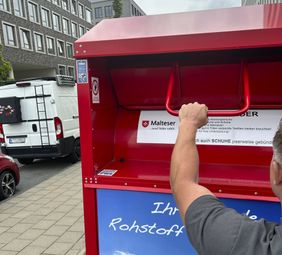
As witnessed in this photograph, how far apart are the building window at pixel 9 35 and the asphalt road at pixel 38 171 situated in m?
21.5

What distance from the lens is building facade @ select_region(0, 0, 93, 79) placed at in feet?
90.5

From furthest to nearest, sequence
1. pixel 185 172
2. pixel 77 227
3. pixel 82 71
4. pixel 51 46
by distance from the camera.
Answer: pixel 51 46
pixel 77 227
pixel 82 71
pixel 185 172

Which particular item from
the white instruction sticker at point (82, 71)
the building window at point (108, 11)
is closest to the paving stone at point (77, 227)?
the white instruction sticker at point (82, 71)

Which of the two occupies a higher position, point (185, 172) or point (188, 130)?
point (188, 130)

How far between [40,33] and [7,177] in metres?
28.9

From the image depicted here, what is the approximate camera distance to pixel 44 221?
437 centimetres

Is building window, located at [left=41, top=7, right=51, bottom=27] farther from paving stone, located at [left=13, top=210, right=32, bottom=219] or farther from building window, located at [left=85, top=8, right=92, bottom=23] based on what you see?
paving stone, located at [left=13, top=210, right=32, bottom=219]

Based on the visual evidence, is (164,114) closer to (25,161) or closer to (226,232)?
(226,232)

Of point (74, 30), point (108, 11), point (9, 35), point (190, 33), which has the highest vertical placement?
point (108, 11)

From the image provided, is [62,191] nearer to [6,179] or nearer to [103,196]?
[6,179]

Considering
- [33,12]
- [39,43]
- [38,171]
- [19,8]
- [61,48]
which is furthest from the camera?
[61,48]

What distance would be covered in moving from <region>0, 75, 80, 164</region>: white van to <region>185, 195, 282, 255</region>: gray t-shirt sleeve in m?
6.64

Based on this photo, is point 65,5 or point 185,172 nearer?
point 185,172

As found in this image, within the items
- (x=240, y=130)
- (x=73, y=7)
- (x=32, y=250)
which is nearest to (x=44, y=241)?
(x=32, y=250)
